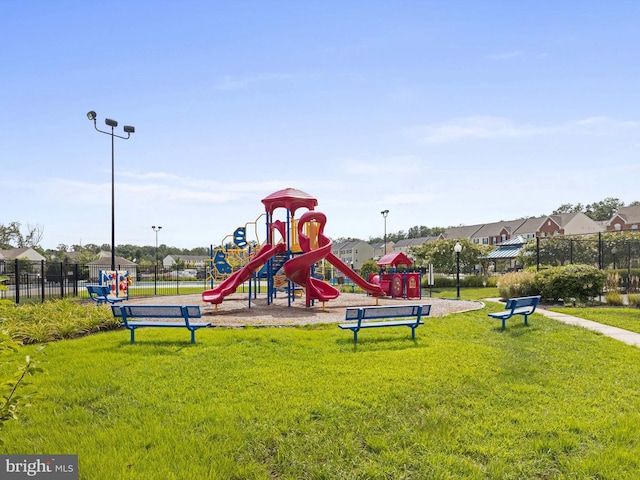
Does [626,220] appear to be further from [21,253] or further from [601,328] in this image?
[21,253]

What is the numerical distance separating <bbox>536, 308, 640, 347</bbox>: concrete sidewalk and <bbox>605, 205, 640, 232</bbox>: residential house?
215ft

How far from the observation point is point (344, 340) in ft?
29.9

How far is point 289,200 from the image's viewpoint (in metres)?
17.4

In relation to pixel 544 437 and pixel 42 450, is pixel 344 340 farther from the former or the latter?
pixel 42 450

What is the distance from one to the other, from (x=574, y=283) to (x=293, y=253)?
1074 cm

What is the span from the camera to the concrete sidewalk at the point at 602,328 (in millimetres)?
9438

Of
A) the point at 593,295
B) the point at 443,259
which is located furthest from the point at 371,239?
the point at 593,295

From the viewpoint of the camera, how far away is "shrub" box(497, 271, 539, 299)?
18266mm

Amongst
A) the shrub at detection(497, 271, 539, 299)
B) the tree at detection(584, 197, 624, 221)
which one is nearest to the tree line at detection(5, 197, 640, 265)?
the tree at detection(584, 197, 624, 221)

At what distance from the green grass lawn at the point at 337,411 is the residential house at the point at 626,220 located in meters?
71.9

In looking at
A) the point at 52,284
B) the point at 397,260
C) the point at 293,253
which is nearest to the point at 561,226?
the point at 397,260

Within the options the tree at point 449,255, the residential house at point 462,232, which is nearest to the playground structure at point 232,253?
the tree at point 449,255

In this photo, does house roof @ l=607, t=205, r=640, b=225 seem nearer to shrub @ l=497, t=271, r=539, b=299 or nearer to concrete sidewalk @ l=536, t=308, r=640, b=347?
shrub @ l=497, t=271, r=539, b=299

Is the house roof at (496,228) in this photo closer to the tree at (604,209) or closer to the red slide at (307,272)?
the tree at (604,209)
